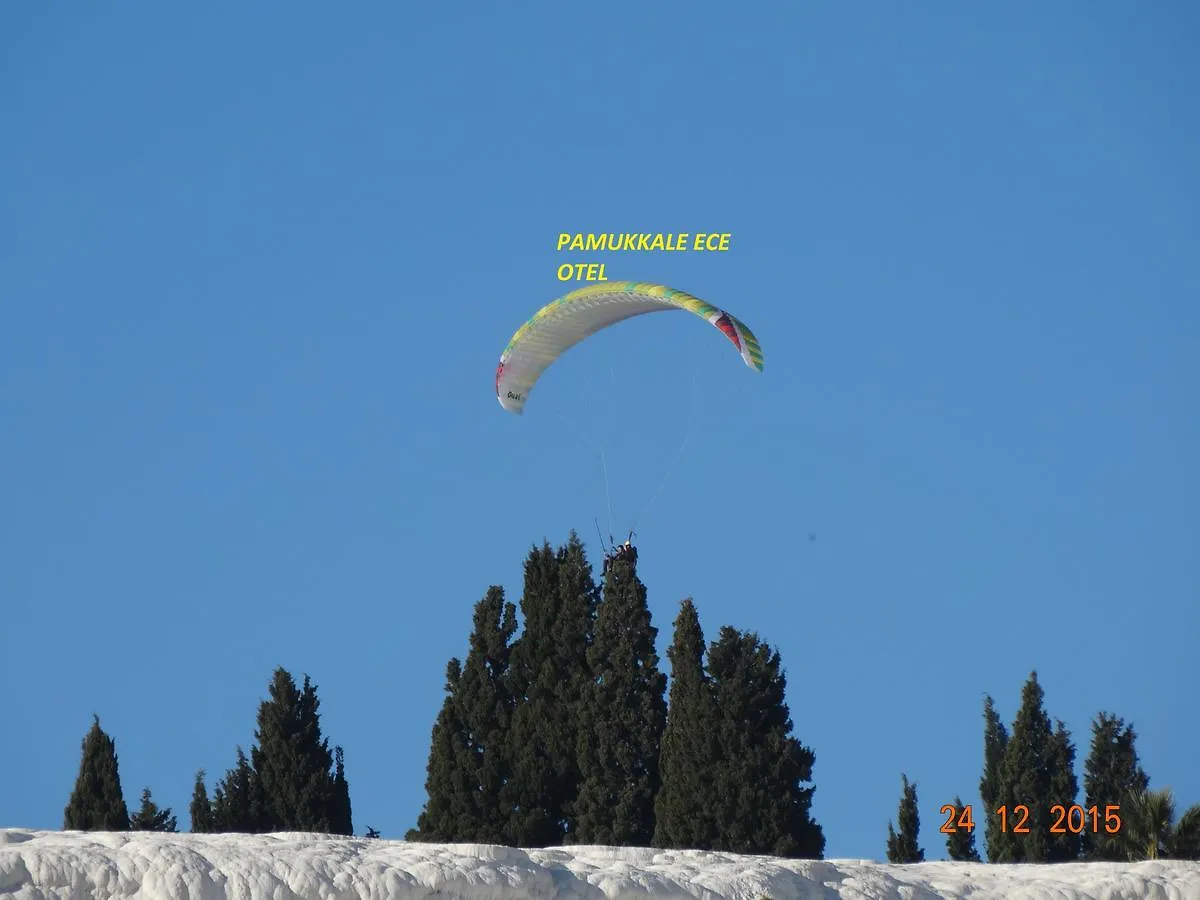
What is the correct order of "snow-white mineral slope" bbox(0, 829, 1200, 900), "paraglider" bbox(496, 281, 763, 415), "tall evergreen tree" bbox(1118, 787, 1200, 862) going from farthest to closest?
"paraglider" bbox(496, 281, 763, 415) < "tall evergreen tree" bbox(1118, 787, 1200, 862) < "snow-white mineral slope" bbox(0, 829, 1200, 900)

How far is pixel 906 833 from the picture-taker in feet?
141

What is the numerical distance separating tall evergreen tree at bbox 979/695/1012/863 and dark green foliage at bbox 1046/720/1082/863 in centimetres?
81

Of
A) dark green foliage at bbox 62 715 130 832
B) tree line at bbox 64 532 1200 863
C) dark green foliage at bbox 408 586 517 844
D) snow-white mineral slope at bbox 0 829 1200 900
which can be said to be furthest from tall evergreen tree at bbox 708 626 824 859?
dark green foliage at bbox 62 715 130 832

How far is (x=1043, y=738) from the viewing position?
40.5 m

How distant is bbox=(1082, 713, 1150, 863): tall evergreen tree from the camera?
39.4 meters

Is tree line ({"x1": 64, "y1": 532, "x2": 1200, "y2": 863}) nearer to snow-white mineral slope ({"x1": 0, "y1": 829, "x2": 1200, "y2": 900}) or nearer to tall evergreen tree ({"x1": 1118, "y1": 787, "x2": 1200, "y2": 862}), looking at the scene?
tall evergreen tree ({"x1": 1118, "y1": 787, "x2": 1200, "y2": 862})

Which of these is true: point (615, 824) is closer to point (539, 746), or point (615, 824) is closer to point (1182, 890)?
point (539, 746)

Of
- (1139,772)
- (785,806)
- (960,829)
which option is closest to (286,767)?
(785,806)

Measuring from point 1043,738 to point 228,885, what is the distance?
1921 cm

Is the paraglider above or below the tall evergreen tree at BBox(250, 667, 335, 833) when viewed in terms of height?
above

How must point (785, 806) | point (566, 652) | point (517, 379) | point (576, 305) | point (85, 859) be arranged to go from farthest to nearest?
1. point (517, 379)
2. point (576, 305)
3. point (566, 652)
4. point (785, 806)
5. point (85, 859)

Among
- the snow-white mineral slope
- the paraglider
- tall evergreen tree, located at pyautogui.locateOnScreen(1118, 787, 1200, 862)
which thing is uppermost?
the paraglider
